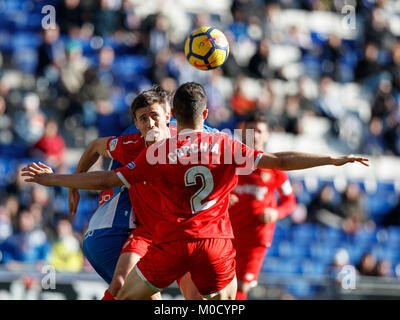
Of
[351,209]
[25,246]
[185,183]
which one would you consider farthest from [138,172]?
[351,209]

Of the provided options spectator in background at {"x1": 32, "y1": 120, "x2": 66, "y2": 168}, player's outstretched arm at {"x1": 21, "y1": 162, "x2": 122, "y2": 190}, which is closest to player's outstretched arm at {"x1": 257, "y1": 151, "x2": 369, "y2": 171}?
player's outstretched arm at {"x1": 21, "y1": 162, "x2": 122, "y2": 190}

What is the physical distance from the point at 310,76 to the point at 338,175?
8.51ft

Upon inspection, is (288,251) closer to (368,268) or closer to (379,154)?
(368,268)

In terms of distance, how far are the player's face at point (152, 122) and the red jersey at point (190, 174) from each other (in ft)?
2.69

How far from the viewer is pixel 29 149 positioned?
12.1 meters

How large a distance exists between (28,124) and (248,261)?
5642mm

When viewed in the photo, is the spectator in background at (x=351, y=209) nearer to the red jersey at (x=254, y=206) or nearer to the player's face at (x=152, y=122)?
the red jersey at (x=254, y=206)

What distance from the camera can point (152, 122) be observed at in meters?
6.06

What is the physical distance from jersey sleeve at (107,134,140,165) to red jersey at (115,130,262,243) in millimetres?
1018

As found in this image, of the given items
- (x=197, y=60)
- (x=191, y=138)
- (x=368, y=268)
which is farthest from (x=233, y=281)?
(x=368, y=268)

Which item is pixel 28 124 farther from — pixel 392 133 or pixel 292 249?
pixel 392 133

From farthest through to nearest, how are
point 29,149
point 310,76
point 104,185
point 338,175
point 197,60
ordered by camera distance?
point 310,76, point 338,175, point 29,149, point 197,60, point 104,185

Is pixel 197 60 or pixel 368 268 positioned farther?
pixel 368 268
